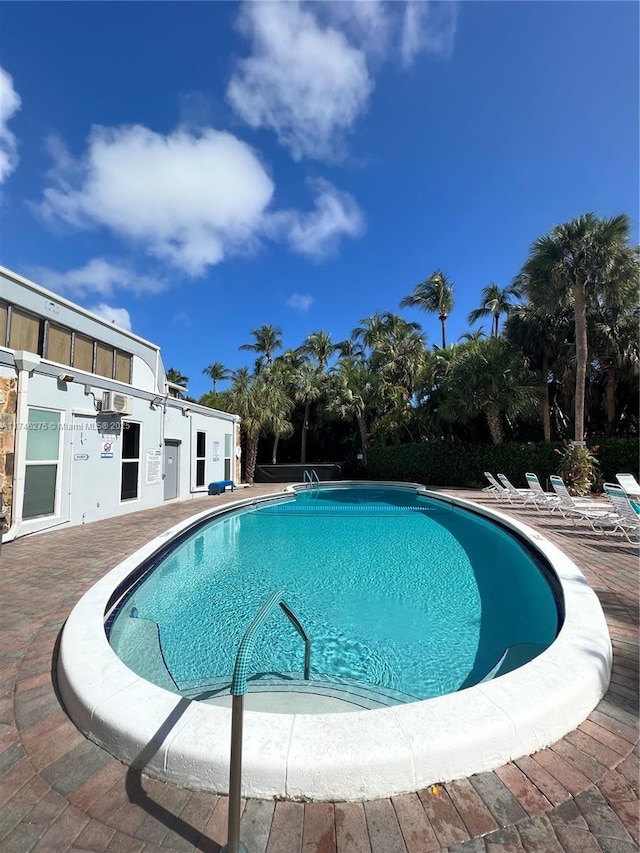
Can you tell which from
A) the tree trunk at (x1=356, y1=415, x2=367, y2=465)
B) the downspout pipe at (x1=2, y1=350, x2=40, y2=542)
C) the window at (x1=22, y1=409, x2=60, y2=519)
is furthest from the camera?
the tree trunk at (x1=356, y1=415, x2=367, y2=465)

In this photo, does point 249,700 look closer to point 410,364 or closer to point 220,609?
point 220,609

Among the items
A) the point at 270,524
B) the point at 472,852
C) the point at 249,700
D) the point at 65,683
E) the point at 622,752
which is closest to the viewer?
the point at 472,852

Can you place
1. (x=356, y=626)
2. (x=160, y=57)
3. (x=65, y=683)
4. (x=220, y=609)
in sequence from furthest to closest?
(x=160, y=57) → (x=220, y=609) → (x=356, y=626) → (x=65, y=683)

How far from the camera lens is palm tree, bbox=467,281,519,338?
25.2 metres

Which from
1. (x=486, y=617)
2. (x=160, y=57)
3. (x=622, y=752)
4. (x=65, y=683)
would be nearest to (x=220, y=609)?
(x=65, y=683)

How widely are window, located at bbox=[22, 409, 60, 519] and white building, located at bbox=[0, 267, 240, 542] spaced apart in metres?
0.02

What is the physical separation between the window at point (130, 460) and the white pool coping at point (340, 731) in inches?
345

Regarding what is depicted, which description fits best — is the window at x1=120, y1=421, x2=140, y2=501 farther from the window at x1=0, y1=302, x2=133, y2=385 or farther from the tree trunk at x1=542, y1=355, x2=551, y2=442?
the tree trunk at x1=542, y1=355, x2=551, y2=442

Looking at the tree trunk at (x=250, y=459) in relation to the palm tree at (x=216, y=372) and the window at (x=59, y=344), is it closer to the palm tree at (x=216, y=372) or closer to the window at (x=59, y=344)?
the window at (x=59, y=344)

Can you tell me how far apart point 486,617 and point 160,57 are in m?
12.3

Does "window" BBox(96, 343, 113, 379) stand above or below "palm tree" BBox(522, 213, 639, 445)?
below

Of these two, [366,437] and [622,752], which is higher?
[366,437]

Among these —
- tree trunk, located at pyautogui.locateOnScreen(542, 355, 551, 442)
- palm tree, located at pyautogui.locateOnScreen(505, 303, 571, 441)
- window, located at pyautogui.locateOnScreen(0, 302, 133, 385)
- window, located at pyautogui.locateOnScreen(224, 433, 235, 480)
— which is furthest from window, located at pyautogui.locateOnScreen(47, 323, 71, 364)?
tree trunk, located at pyautogui.locateOnScreen(542, 355, 551, 442)

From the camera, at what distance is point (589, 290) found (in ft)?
44.5
